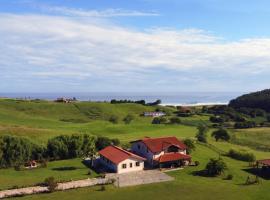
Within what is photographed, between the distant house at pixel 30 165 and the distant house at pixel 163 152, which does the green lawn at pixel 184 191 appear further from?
the distant house at pixel 30 165

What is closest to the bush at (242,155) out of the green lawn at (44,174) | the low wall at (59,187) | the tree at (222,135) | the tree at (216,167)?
the tree at (216,167)

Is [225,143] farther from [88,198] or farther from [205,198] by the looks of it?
[88,198]

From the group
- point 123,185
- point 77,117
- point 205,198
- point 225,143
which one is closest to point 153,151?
point 123,185

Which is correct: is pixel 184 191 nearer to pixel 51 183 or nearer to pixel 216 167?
pixel 216 167

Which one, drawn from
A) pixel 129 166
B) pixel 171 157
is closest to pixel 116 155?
pixel 129 166

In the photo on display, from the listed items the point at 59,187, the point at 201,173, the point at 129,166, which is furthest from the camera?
the point at 129,166

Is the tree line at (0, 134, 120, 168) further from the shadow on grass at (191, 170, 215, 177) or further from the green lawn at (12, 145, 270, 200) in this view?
the shadow on grass at (191, 170, 215, 177)
